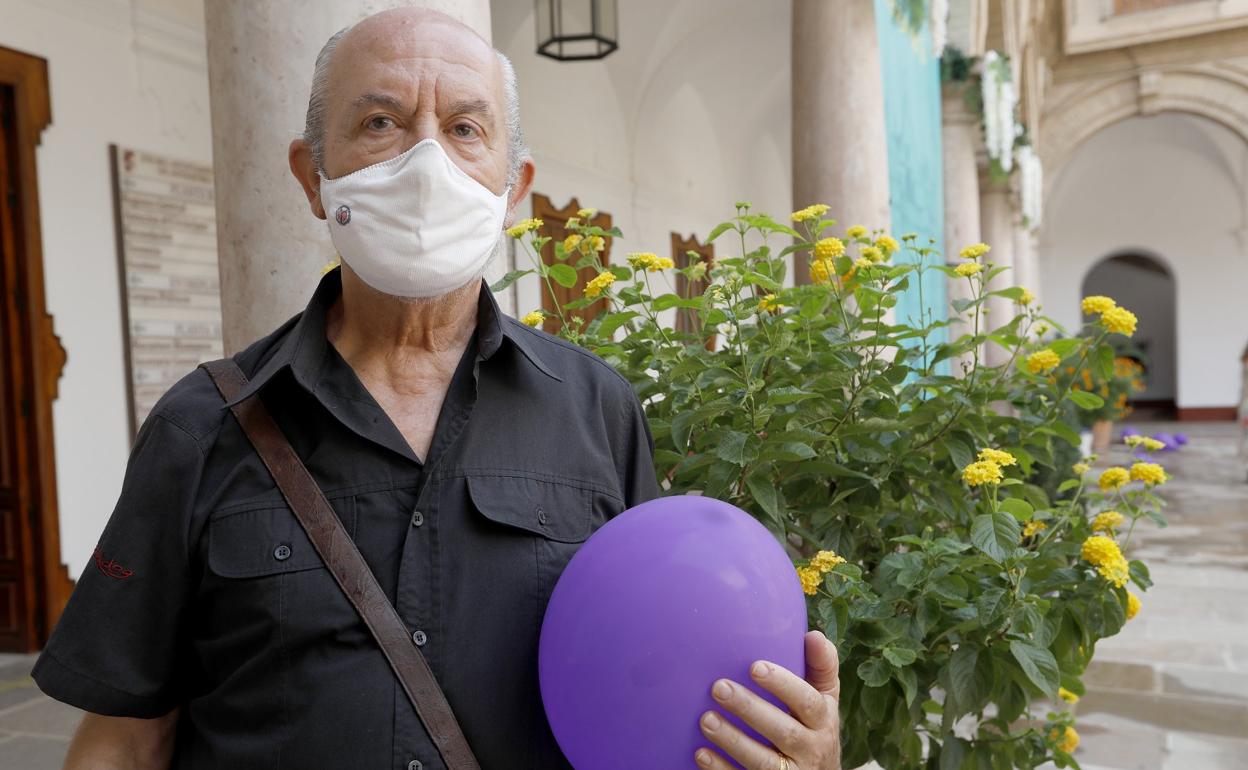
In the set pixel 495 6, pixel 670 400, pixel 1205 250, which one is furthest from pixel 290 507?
pixel 1205 250

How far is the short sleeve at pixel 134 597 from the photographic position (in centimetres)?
121

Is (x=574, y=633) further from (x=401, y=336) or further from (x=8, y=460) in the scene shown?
(x=8, y=460)

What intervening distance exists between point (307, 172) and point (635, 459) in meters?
0.61

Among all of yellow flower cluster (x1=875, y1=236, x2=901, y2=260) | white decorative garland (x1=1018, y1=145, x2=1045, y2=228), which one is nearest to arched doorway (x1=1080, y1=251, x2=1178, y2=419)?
white decorative garland (x1=1018, y1=145, x2=1045, y2=228)

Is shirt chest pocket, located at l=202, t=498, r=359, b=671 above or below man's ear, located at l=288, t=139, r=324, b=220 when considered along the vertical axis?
below

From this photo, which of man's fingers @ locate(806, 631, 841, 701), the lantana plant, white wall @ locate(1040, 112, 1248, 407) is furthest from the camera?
white wall @ locate(1040, 112, 1248, 407)

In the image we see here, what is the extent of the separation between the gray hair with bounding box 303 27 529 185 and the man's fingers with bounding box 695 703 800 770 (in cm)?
79

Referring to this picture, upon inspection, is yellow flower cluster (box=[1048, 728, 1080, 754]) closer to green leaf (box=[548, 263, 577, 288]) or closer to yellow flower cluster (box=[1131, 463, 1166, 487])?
yellow flower cluster (box=[1131, 463, 1166, 487])

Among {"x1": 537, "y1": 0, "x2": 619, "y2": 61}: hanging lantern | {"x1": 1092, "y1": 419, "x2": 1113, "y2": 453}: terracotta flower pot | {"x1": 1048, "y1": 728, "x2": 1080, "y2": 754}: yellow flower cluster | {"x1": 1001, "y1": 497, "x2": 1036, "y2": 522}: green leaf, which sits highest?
{"x1": 537, "y1": 0, "x2": 619, "y2": 61}: hanging lantern

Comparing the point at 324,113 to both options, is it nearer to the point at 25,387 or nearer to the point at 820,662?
the point at 820,662

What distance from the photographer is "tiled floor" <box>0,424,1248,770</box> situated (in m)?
4.09

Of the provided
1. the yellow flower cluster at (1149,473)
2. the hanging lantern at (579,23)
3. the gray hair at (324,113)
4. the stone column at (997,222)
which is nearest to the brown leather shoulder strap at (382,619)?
the gray hair at (324,113)

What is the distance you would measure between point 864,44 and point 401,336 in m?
4.41

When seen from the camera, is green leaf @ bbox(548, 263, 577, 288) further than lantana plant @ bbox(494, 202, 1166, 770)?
Yes
